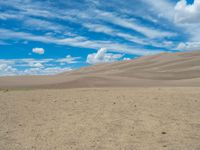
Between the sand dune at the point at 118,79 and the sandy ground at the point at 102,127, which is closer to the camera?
the sandy ground at the point at 102,127

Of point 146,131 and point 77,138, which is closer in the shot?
point 77,138

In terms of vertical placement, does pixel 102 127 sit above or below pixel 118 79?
below

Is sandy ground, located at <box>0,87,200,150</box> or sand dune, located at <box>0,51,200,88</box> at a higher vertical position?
sand dune, located at <box>0,51,200,88</box>

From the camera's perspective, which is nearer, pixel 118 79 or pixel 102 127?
pixel 102 127

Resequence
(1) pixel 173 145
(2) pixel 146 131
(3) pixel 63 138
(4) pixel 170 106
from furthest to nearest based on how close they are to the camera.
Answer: (4) pixel 170 106
(2) pixel 146 131
(3) pixel 63 138
(1) pixel 173 145

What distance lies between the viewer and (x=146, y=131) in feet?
30.2

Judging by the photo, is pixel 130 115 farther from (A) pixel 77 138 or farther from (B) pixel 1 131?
(B) pixel 1 131

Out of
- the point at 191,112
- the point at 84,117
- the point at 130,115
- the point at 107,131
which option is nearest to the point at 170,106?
the point at 191,112

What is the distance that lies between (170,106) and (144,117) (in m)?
3.24

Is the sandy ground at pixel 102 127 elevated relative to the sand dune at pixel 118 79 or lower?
lower

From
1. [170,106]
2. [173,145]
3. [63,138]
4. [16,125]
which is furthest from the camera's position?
[170,106]

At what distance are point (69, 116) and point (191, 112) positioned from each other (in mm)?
5612

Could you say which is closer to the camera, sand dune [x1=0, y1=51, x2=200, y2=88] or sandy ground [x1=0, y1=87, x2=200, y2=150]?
sandy ground [x1=0, y1=87, x2=200, y2=150]

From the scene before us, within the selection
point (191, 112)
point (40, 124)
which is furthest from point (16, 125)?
point (191, 112)
